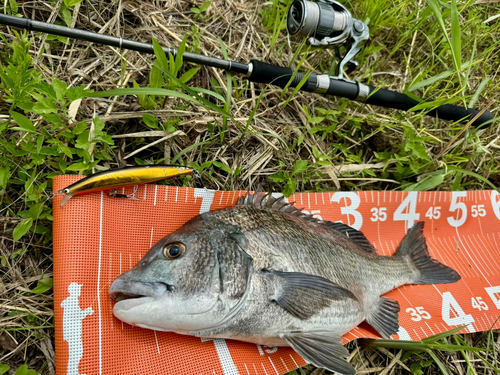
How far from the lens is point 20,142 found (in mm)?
2014

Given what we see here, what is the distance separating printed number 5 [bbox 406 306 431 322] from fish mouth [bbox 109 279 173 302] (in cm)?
202

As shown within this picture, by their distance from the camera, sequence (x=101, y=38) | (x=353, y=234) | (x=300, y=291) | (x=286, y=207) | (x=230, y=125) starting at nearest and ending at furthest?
(x=300, y=291), (x=101, y=38), (x=286, y=207), (x=353, y=234), (x=230, y=125)

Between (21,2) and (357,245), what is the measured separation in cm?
322

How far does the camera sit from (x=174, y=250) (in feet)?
5.69

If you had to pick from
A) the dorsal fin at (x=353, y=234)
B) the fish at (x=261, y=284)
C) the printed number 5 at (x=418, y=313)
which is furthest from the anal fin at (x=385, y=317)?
the dorsal fin at (x=353, y=234)

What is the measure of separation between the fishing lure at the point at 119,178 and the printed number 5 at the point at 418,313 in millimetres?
2139

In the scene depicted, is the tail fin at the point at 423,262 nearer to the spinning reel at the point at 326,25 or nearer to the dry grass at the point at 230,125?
the dry grass at the point at 230,125

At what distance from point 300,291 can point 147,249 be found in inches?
39.4

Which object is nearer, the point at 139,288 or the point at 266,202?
the point at 139,288

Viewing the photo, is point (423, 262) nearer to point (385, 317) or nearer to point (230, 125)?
point (385, 317)

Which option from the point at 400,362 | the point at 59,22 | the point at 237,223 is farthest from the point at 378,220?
the point at 59,22

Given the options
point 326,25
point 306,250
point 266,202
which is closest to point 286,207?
point 266,202

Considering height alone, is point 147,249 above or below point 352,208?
below

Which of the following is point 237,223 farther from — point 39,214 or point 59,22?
point 59,22
